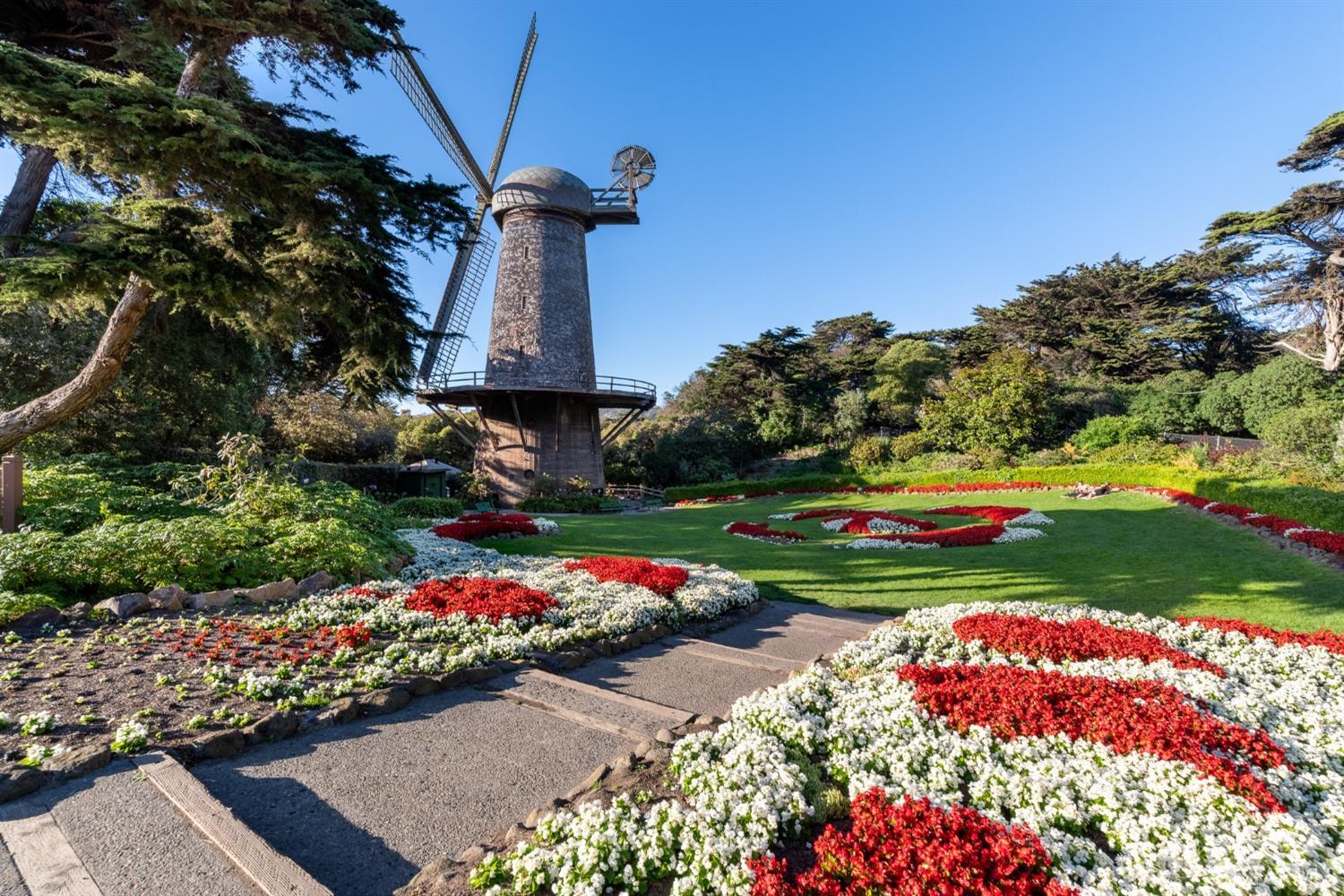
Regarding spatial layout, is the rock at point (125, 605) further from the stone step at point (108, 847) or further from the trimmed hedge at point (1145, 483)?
the trimmed hedge at point (1145, 483)

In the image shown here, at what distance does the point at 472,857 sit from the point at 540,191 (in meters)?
25.3

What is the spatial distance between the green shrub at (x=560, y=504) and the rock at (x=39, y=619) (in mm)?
17412

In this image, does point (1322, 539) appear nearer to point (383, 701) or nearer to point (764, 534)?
point (764, 534)

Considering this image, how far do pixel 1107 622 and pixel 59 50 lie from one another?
767 inches

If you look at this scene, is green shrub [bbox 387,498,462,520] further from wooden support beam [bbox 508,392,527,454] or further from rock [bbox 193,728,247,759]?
rock [bbox 193,728,247,759]

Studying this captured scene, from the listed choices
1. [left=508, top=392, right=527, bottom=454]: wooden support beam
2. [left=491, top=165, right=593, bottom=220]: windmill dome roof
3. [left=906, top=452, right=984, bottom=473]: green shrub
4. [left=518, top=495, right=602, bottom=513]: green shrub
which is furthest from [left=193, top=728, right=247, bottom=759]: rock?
[left=906, top=452, right=984, bottom=473]: green shrub

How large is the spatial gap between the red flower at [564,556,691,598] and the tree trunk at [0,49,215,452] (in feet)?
25.4

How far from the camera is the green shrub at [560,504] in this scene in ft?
76.0

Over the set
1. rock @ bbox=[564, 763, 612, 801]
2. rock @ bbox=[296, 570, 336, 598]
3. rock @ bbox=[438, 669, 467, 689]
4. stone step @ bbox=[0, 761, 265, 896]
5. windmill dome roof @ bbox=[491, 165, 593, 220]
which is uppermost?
windmill dome roof @ bbox=[491, 165, 593, 220]

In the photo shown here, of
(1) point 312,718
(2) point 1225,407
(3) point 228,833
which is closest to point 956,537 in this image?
(1) point 312,718

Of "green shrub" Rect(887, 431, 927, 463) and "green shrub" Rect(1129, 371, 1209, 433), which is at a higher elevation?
"green shrub" Rect(1129, 371, 1209, 433)

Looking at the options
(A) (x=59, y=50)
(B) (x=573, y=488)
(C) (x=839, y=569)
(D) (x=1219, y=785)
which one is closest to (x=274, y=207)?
(A) (x=59, y=50)

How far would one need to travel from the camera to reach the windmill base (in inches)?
980

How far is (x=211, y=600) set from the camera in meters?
6.45
